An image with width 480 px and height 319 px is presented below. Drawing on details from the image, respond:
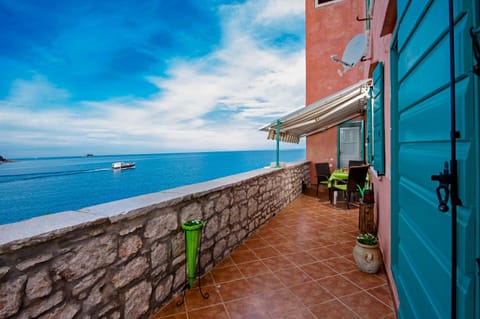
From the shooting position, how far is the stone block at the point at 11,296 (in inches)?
43.6

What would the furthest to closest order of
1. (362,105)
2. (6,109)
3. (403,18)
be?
(6,109), (362,105), (403,18)

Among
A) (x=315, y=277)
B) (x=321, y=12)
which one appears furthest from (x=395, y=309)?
(x=321, y=12)

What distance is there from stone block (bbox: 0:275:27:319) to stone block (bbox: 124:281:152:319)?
29.3 inches

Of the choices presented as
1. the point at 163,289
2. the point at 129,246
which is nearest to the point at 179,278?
the point at 163,289

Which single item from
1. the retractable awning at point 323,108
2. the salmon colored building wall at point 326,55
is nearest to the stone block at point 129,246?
the retractable awning at point 323,108

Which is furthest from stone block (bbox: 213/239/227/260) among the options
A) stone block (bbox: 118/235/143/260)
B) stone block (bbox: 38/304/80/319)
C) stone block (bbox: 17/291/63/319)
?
stone block (bbox: 17/291/63/319)

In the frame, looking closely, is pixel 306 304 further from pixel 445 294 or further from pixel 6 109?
pixel 6 109

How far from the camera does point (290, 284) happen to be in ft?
8.00

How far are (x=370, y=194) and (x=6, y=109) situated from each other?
22111 mm

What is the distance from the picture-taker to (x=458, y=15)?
0.61 metres

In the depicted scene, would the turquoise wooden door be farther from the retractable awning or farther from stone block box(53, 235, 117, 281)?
the retractable awning

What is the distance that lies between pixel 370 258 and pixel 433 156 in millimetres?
2213

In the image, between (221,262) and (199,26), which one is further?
(199,26)

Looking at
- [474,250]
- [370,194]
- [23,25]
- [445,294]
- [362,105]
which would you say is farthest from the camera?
[23,25]
